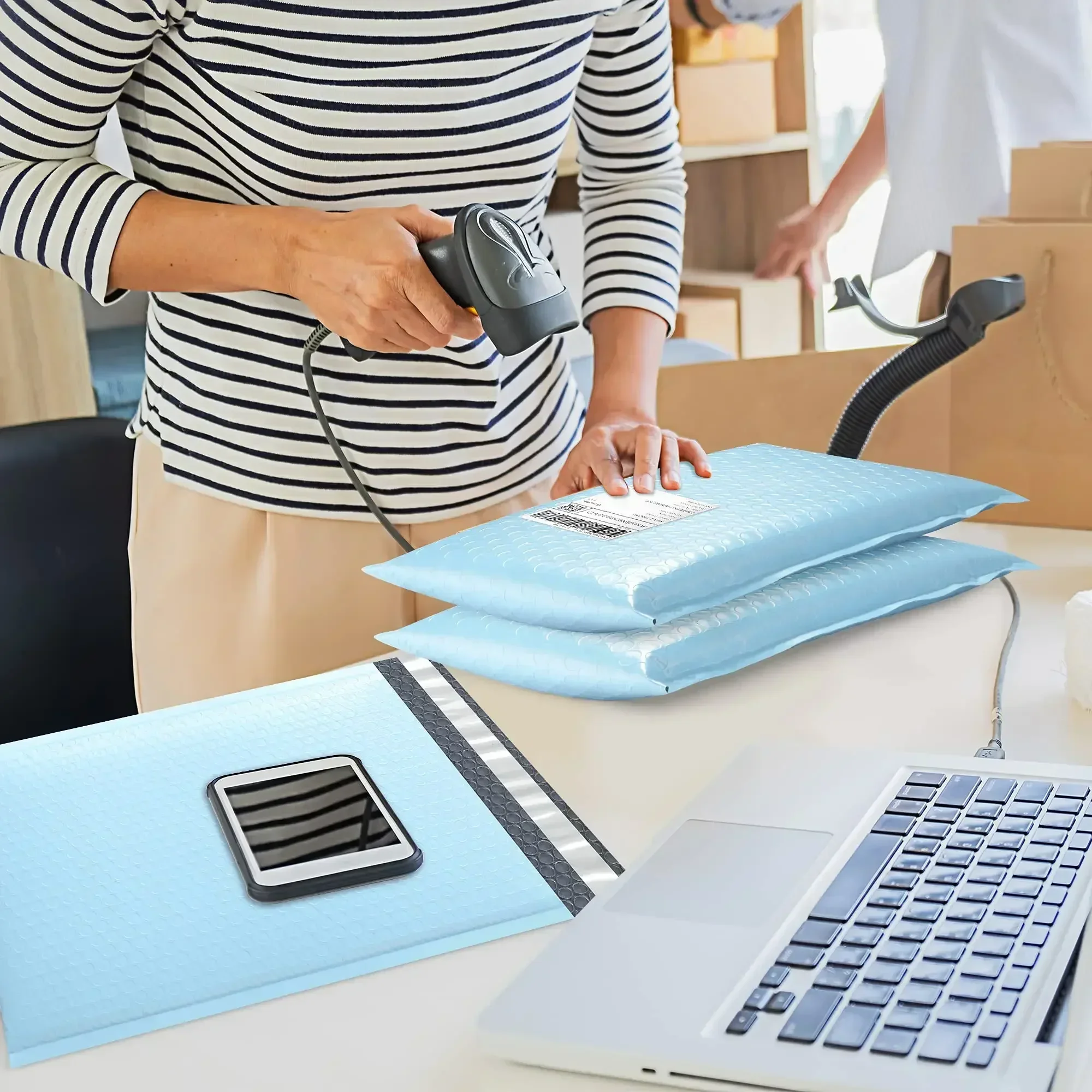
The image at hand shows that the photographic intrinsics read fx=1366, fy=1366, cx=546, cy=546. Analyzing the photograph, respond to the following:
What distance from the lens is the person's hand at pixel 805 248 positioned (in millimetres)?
1420

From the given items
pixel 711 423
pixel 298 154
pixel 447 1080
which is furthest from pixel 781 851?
pixel 711 423

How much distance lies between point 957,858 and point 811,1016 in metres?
0.12

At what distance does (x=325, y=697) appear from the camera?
759 mm

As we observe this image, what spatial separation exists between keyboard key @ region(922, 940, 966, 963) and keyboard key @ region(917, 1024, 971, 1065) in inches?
A: 1.4

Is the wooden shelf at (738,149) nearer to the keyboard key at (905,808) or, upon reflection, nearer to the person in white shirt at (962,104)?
the person in white shirt at (962,104)

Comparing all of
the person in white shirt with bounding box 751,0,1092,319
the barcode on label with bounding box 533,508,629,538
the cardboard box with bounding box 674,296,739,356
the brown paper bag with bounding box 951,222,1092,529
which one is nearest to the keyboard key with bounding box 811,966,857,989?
the barcode on label with bounding box 533,508,629,538

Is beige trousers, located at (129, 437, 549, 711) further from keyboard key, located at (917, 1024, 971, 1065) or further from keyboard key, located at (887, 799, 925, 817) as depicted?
keyboard key, located at (917, 1024, 971, 1065)

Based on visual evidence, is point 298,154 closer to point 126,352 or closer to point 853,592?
point 853,592

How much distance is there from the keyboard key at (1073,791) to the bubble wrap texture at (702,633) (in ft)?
0.75

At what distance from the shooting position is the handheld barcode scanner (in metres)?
0.76

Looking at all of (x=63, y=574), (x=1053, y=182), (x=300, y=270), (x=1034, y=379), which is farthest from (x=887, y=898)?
(x=63, y=574)

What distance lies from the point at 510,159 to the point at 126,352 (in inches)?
41.2

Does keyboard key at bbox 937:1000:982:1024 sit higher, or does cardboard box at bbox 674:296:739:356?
cardboard box at bbox 674:296:739:356

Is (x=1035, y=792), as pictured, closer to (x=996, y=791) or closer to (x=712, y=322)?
(x=996, y=791)
